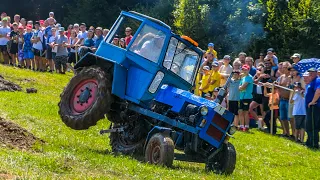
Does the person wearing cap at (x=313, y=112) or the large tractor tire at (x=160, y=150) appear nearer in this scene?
the large tractor tire at (x=160, y=150)

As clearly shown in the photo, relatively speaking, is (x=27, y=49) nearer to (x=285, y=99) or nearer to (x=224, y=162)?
(x=285, y=99)

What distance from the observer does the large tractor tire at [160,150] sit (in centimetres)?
1032

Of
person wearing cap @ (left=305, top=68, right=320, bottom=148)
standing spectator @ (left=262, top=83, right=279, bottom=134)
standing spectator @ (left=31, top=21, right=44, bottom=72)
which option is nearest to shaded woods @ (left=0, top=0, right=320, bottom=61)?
standing spectator @ (left=262, top=83, right=279, bottom=134)

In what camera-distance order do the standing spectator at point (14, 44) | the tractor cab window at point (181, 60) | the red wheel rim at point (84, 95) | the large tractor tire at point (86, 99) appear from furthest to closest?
the standing spectator at point (14, 44), the red wheel rim at point (84, 95), the tractor cab window at point (181, 60), the large tractor tire at point (86, 99)

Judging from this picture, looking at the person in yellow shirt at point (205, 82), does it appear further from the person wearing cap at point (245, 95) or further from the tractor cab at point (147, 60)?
the tractor cab at point (147, 60)

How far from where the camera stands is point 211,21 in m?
34.8

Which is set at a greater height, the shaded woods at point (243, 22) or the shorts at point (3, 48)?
the shaded woods at point (243, 22)

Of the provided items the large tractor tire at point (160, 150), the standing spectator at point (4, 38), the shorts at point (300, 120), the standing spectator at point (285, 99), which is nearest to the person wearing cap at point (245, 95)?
the standing spectator at point (285, 99)

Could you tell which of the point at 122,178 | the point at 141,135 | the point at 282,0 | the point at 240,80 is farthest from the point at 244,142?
the point at 282,0

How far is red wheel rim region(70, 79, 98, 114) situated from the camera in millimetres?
11812

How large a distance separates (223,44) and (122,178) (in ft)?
83.4

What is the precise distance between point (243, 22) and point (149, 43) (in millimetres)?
20805

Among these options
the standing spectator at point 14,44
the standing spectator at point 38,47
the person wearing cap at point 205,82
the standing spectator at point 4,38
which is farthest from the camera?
the standing spectator at point 4,38

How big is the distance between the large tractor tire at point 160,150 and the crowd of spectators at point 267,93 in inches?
232
